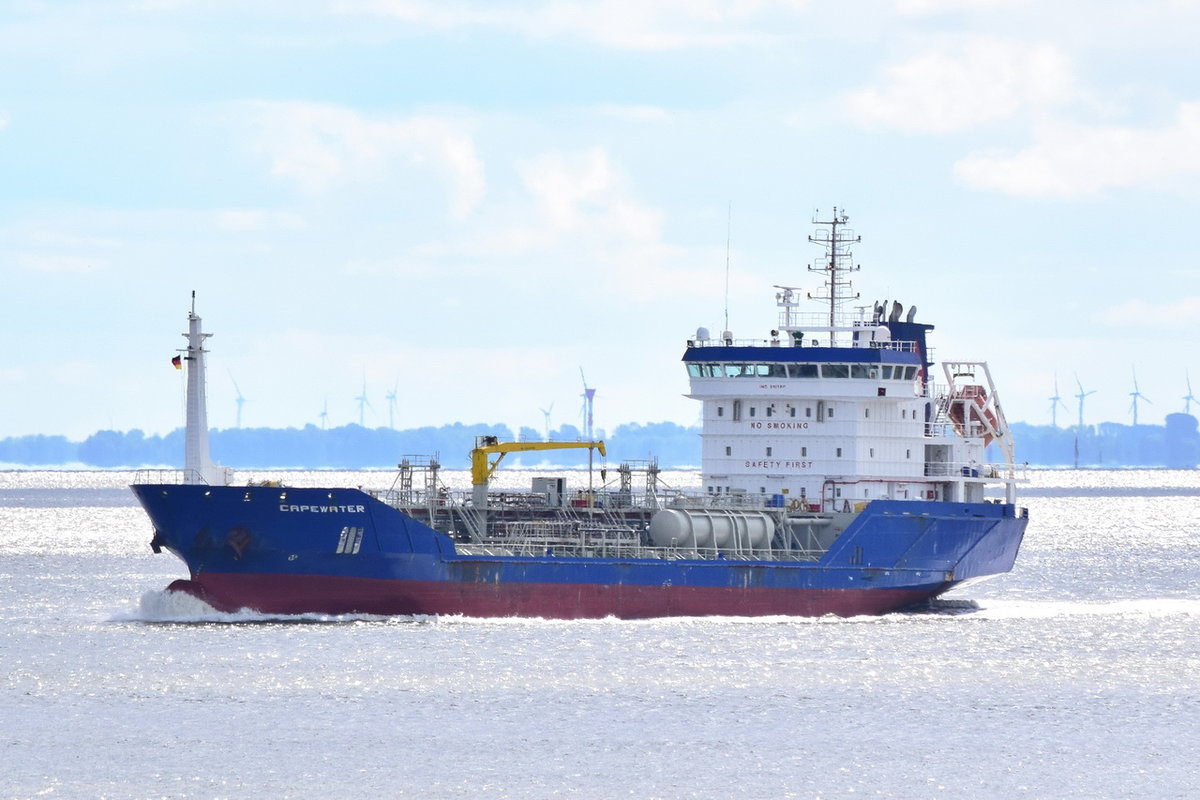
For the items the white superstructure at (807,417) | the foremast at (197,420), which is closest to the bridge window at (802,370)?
the white superstructure at (807,417)

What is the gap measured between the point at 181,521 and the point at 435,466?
6269mm

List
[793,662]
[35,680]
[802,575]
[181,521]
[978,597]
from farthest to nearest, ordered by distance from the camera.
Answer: [978,597], [802,575], [181,521], [793,662], [35,680]

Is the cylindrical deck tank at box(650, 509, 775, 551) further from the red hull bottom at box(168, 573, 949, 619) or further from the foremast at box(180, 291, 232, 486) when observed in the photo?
the foremast at box(180, 291, 232, 486)

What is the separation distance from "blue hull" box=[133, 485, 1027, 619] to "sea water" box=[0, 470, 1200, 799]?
0.60 metres

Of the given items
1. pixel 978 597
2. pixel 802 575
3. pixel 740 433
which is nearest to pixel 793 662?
pixel 802 575

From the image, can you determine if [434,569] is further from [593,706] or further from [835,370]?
[835,370]

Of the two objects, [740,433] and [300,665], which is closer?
[300,665]

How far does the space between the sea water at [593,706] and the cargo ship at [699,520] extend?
861 millimetres

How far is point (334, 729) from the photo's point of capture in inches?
1442

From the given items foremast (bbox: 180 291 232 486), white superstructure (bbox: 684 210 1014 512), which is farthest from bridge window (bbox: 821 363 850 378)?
foremast (bbox: 180 291 232 486)

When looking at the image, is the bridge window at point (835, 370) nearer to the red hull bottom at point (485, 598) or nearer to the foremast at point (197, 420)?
the red hull bottom at point (485, 598)

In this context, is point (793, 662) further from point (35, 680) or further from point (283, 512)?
point (35, 680)

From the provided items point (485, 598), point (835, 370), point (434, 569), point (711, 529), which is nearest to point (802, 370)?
point (835, 370)

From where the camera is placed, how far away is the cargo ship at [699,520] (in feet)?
157
